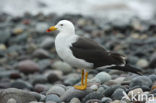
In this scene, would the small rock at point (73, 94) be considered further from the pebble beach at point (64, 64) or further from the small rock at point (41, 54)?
the small rock at point (41, 54)

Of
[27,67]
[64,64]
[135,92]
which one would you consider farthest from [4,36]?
[135,92]

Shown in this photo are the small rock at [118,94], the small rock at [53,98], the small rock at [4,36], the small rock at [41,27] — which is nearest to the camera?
the small rock at [118,94]

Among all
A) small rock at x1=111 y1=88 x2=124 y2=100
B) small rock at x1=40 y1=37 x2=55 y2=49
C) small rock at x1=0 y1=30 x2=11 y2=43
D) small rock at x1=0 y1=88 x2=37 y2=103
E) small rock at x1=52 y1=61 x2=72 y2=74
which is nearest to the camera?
small rock at x1=111 y1=88 x2=124 y2=100

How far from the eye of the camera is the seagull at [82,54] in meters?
5.65

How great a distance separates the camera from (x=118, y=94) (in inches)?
210

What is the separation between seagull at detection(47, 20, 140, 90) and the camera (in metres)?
5.65

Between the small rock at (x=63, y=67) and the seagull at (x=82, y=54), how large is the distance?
4.92 m

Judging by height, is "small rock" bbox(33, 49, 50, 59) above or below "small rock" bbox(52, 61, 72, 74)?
above

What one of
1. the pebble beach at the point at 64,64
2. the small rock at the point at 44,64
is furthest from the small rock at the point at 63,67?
the small rock at the point at 44,64

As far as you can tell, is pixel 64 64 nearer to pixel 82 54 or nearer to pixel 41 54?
pixel 41 54

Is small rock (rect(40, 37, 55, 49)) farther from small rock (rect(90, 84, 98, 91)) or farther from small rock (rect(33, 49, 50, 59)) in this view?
small rock (rect(90, 84, 98, 91))

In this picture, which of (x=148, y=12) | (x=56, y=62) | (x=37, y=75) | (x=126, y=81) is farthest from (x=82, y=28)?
(x=126, y=81)

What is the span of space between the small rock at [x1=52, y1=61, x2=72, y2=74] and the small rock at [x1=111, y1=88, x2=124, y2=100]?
17.5 feet

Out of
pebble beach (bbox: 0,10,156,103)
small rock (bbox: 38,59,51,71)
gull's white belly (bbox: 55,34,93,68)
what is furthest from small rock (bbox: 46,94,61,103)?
small rock (bbox: 38,59,51,71)
